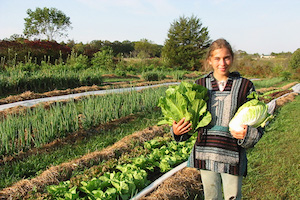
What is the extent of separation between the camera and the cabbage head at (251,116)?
4.64 feet

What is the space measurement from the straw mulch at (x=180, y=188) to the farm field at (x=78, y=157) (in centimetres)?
2

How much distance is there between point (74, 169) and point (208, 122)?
195cm

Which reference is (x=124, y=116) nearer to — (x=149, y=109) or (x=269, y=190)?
(x=149, y=109)

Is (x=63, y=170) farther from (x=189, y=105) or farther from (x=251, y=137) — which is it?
(x=251, y=137)

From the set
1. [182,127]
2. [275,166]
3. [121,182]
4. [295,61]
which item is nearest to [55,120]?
[121,182]

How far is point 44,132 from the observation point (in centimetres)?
341

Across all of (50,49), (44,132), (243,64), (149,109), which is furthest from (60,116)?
(243,64)

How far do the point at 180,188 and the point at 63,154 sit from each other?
1.85 metres

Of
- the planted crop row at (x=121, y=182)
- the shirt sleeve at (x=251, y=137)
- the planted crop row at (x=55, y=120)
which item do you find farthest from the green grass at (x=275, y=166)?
the planted crop row at (x=55, y=120)

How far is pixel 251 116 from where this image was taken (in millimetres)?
1410

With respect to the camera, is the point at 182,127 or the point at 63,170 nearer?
the point at 182,127

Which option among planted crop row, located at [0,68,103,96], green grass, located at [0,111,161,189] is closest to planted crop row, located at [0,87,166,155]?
green grass, located at [0,111,161,189]

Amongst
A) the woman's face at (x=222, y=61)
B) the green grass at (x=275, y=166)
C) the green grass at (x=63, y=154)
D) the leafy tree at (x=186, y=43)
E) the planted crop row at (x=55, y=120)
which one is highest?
the leafy tree at (x=186, y=43)

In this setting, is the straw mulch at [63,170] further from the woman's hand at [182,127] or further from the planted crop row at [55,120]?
the woman's hand at [182,127]
